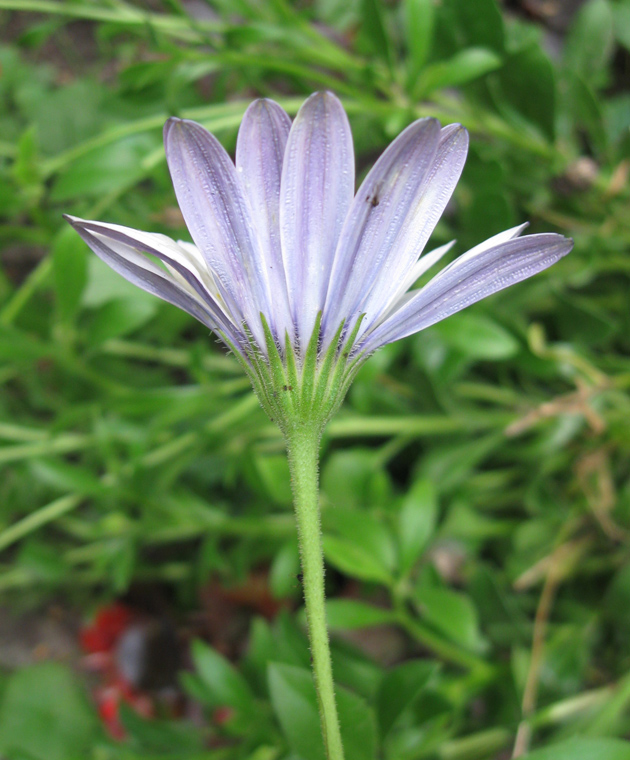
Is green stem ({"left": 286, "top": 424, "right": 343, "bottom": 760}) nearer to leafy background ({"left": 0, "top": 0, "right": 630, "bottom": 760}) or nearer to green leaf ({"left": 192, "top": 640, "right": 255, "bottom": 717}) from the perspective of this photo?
leafy background ({"left": 0, "top": 0, "right": 630, "bottom": 760})

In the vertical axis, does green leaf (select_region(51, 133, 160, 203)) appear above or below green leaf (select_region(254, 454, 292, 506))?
above

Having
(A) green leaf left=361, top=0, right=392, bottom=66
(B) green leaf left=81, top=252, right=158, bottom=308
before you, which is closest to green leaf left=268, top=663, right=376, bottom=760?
(B) green leaf left=81, top=252, right=158, bottom=308

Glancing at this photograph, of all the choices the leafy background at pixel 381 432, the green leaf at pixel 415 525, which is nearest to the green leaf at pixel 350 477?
the leafy background at pixel 381 432

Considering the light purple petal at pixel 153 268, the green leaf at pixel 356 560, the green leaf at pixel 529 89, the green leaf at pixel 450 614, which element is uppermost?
the green leaf at pixel 529 89

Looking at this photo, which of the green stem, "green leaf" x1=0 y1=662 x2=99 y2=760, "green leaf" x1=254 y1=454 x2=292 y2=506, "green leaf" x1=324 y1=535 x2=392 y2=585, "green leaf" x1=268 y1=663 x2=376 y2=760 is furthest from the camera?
"green leaf" x1=0 y1=662 x2=99 y2=760

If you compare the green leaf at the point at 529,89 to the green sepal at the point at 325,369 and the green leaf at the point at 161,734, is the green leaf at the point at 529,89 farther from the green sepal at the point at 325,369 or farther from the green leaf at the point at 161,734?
the green leaf at the point at 161,734

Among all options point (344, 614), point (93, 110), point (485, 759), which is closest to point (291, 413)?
point (344, 614)
